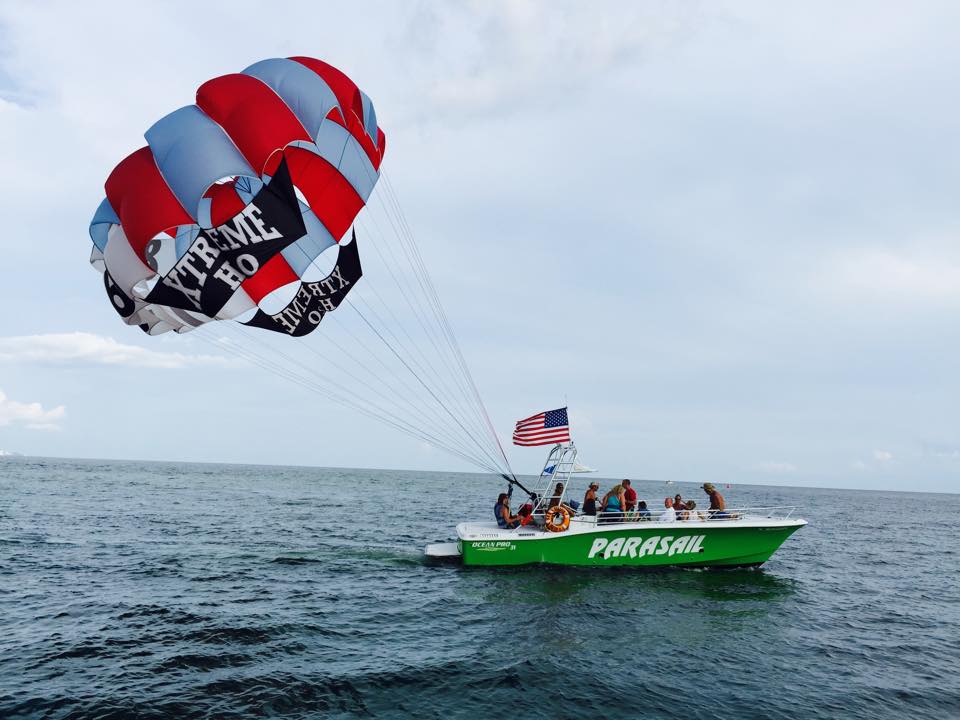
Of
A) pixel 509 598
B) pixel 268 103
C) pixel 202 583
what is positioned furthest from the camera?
pixel 202 583

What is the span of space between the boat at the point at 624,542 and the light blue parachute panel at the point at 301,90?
37.8 feet

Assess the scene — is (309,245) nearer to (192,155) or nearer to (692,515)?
(192,155)

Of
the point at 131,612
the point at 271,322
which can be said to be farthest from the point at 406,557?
the point at 271,322

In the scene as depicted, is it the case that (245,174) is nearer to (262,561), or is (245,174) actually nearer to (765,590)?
(262,561)

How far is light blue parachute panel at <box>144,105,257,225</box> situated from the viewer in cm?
960

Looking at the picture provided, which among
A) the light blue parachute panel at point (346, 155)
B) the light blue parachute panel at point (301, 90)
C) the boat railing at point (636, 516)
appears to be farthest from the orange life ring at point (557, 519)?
the light blue parachute panel at point (301, 90)

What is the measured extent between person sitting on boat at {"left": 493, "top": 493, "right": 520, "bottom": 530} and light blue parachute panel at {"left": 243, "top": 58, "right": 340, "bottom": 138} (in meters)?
11.5

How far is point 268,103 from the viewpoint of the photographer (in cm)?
1062

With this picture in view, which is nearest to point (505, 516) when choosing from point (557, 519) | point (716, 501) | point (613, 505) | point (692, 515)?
point (557, 519)

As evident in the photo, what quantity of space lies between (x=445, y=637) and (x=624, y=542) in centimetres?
701

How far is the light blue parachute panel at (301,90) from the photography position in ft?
36.0

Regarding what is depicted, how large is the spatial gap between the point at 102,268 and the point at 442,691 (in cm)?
1065

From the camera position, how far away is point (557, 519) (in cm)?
1678

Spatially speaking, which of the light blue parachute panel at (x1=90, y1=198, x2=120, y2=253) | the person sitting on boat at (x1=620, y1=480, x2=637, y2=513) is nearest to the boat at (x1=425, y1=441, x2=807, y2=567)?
the person sitting on boat at (x1=620, y1=480, x2=637, y2=513)
